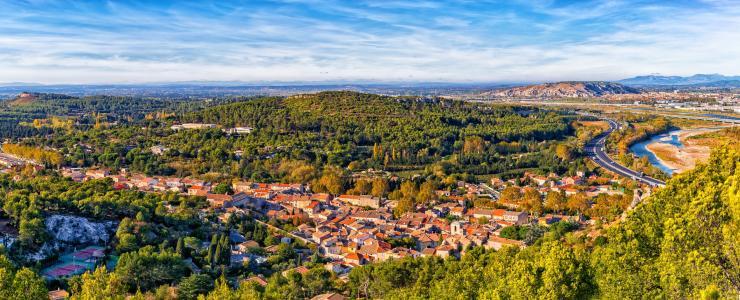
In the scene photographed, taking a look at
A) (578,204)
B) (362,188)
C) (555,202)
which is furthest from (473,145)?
(578,204)

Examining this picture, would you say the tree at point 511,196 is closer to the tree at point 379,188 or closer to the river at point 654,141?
the tree at point 379,188

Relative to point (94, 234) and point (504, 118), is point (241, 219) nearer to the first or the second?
point (94, 234)

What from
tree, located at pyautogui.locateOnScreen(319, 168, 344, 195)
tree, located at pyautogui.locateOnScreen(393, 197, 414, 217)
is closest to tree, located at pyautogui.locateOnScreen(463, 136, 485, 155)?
tree, located at pyautogui.locateOnScreen(319, 168, 344, 195)

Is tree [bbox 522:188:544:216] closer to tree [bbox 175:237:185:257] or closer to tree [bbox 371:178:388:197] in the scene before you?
tree [bbox 371:178:388:197]

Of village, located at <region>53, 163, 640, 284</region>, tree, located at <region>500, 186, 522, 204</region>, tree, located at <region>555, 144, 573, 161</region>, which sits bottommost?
village, located at <region>53, 163, 640, 284</region>

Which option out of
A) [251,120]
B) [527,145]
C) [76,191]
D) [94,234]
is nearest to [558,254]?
[94,234]

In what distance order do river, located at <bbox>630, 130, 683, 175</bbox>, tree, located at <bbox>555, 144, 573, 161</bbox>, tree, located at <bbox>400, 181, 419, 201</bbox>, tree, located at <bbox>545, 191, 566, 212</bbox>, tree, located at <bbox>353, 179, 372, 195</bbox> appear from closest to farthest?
tree, located at <bbox>545, 191, 566, 212</bbox>, tree, located at <bbox>400, 181, 419, 201</bbox>, tree, located at <bbox>353, 179, 372, 195</bbox>, river, located at <bbox>630, 130, 683, 175</bbox>, tree, located at <bbox>555, 144, 573, 161</bbox>

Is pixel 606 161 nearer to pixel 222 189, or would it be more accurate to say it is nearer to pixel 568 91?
pixel 222 189
